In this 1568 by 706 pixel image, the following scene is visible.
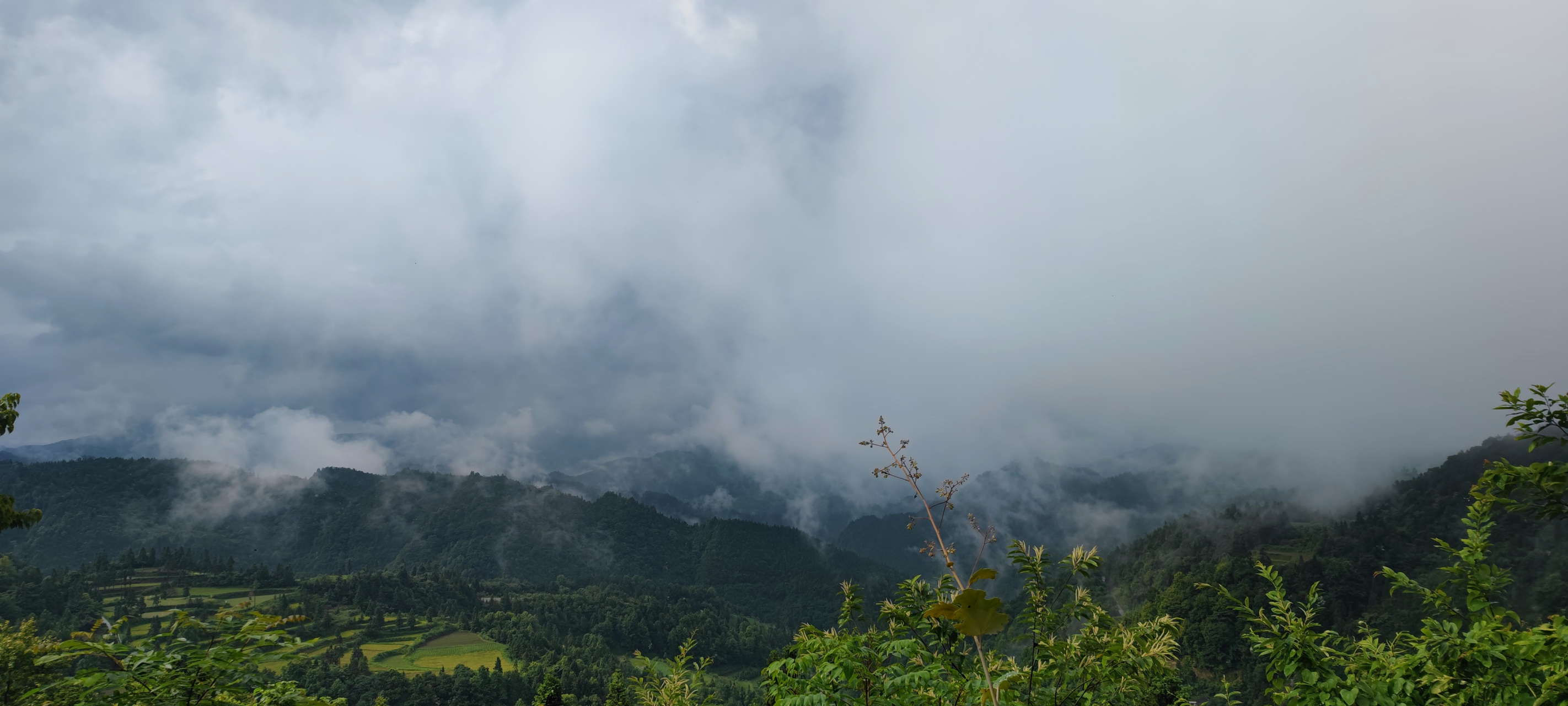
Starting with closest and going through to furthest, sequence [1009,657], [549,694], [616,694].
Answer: [1009,657] → [549,694] → [616,694]

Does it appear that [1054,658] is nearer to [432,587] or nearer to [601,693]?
[601,693]

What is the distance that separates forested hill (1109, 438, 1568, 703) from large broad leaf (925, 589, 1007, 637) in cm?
8373

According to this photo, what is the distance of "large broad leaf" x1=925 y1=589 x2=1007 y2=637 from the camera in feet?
9.27

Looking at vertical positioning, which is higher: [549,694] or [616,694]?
[549,694]

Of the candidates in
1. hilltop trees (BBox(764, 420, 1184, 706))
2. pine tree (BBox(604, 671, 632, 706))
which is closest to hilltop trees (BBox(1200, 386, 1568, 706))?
hilltop trees (BBox(764, 420, 1184, 706))

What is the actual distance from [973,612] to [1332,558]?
147 metres

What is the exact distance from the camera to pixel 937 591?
6371 mm

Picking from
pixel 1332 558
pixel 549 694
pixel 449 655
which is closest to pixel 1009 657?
pixel 549 694

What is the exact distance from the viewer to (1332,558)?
106m

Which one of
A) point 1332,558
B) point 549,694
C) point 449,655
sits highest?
point 549,694

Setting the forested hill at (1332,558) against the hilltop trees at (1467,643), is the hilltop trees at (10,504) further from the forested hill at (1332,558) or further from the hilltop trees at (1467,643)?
the forested hill at (1332,558)

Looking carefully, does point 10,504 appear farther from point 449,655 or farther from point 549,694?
point 449,655

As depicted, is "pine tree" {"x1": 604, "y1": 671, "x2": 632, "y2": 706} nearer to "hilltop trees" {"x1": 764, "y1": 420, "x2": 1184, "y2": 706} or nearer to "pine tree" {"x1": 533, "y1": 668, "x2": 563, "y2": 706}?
"pine tree" {"x1": 533, "y1": 668, "x2": 563, "y2": 706}

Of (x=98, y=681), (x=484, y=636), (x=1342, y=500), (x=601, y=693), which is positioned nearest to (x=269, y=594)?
(x=484, y=636)
